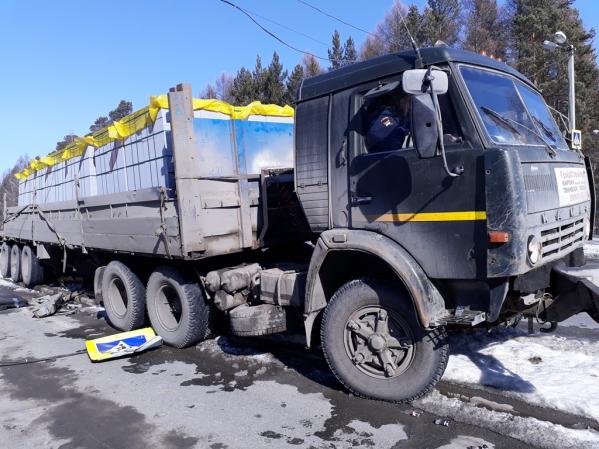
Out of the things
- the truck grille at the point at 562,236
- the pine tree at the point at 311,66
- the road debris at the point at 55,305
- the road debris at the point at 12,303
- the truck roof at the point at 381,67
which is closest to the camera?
the truck grille at the point at 562,236

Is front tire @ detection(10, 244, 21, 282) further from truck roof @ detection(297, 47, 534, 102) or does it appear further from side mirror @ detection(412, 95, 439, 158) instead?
side mirror @ detection(412, 95, 439, 158)

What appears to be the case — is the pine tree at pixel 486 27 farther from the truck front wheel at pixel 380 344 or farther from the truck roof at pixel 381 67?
the truck front wheel at pixel 380 344

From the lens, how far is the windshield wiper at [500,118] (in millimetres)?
3643

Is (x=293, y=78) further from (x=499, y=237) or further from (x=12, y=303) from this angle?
(x=499, y=237)

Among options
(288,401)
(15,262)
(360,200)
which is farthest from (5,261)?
(360,200)

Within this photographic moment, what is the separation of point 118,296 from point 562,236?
5762 mm

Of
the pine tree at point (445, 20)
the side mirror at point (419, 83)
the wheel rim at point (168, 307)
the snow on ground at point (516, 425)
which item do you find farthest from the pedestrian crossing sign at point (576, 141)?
the pine tree at point (445, 20)

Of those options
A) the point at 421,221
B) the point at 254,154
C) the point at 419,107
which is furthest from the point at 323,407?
the point at 254,154

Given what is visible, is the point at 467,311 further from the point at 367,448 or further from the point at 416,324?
the point at 367,448

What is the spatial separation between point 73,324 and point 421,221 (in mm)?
6025

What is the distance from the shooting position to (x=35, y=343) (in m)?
6.50

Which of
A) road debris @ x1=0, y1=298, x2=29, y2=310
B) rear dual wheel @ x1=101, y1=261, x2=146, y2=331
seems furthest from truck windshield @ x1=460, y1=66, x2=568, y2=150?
road debris @ x1=0, y1=298, x2=29, y2=310

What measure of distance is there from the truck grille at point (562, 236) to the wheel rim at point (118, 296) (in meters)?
5.48

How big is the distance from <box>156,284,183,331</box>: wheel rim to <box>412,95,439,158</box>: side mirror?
3832mm
